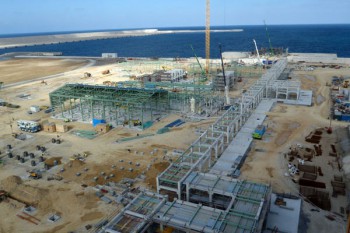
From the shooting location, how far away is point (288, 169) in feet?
112

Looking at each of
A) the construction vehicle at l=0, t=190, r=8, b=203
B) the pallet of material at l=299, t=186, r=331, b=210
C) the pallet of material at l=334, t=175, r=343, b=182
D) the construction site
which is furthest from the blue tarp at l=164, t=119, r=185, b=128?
the construction vehicle at l=0, t=190, r=8, b=203

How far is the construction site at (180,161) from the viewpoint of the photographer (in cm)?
2414

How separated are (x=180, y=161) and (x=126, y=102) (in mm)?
19228

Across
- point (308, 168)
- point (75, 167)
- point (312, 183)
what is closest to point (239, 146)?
point (308, 168)

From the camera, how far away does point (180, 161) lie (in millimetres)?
33469

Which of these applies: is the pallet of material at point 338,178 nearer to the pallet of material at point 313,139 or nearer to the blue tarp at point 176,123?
the pallet of material at point 313,139

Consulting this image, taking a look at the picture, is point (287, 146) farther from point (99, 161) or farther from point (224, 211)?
point (99, 161)

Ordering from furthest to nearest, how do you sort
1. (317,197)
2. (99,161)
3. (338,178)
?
(99,161), (338,178), (317,197)

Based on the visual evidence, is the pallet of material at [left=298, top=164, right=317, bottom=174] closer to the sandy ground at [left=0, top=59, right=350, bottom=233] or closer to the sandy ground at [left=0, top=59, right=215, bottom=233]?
the sandy ground at [left=0, top=59, right=350, bottom=233]

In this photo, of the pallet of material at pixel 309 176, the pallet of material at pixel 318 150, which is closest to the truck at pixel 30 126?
the pallet of material at pixel 309 176

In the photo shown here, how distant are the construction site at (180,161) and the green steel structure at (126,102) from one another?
245mm

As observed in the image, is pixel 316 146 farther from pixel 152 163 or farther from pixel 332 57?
pixel 332 57

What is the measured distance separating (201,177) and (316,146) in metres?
20.5

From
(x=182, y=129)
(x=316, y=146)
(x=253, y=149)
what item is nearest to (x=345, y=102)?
(x=316, y=146)
